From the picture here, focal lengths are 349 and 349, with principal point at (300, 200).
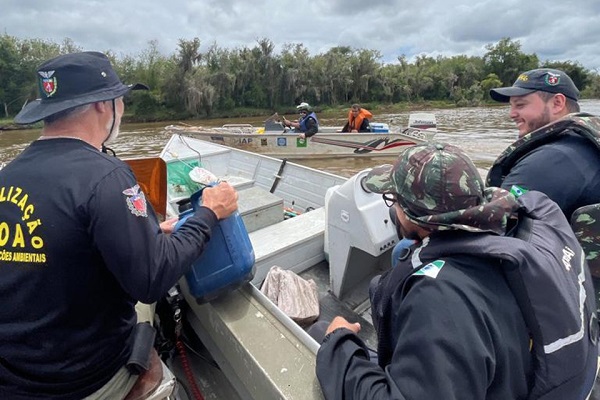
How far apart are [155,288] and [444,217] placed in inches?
36.0

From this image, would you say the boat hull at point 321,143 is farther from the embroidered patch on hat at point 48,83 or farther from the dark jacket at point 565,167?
the embroidered patch on hat at point 48,83

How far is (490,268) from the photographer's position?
2.89ft

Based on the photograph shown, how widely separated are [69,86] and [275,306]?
3.99 ft

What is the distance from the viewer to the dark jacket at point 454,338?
78 cm

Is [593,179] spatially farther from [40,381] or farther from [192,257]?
[40,381]

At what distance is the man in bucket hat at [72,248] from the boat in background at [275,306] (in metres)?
0.53

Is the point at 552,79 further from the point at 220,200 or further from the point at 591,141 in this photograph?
the point at 220,200

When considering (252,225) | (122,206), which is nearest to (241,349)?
(122,206)

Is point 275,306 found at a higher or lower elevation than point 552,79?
lower

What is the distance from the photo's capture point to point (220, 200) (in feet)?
4.88

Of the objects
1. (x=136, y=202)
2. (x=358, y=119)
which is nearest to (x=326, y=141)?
(x=358, y=119)

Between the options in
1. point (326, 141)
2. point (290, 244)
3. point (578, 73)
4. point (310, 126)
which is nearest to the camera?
point (290, 244)

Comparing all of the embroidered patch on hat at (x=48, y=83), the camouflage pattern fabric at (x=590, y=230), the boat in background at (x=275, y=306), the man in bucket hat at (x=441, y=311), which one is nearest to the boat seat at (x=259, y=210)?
the boat in background at (x=275, y=306)

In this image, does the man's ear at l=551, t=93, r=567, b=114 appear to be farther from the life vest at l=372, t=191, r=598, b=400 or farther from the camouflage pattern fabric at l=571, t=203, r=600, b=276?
the life vest at l=372, t=191, r=598, b=400
